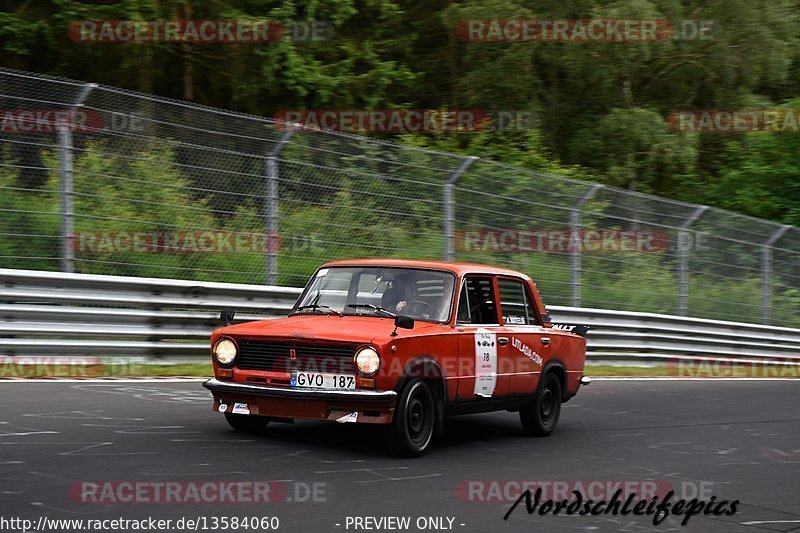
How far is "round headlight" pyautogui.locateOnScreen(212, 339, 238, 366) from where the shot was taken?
8.48 meters

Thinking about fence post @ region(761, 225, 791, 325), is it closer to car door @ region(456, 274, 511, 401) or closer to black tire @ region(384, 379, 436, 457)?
car door @ region(456, 274, 511, 401)

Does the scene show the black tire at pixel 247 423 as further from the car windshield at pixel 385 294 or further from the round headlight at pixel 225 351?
the car windshield at pixel 385 294

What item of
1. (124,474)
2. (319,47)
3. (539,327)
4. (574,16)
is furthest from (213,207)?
(574,16)

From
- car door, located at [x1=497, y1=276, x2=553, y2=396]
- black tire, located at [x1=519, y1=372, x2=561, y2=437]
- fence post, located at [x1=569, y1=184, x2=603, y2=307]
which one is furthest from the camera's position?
fence post, located at [x1=569, y1=184, x2=603, y2=307]

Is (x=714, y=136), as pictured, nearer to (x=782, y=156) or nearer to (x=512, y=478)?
(x=782, y=156)

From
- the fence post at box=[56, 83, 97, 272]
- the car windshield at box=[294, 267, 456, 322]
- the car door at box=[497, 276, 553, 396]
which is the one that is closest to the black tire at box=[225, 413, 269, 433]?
the car windshield at box=[294, 267, 456, 322]

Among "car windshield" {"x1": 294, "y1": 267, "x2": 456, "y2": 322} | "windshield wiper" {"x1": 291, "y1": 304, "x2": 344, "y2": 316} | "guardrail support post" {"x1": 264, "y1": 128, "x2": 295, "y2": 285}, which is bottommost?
"windshield wiper" {"x1": 291, "y1": 304, "x2": 344, "y2": 316}

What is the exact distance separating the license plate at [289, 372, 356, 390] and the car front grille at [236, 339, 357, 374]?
3 centimetres

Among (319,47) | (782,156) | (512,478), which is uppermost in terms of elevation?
(319,47)

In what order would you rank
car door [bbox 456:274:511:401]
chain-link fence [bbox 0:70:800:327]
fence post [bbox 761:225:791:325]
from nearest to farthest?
1. car door [bbox 456:274:511:401]
2. chain-link fence [bbox 0:70:800:327]
3. fence post [bbox 761:225:791:325]

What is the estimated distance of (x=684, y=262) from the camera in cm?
2091

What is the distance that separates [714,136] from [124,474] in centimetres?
3200

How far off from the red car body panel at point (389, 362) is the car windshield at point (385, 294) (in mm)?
76

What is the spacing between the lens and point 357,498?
668 cm
